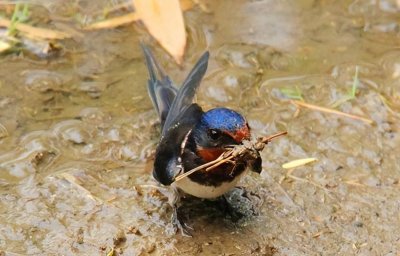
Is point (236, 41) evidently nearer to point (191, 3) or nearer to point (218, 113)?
point (191, 3)

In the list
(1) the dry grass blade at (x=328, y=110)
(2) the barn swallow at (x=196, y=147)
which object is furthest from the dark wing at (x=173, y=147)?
(1) the dry grass blade at (x=328, y=110)

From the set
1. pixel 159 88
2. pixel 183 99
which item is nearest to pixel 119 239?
pixel 183 99

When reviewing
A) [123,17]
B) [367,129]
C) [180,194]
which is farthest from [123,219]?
[123,17]

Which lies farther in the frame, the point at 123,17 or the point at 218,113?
the point at 123,17

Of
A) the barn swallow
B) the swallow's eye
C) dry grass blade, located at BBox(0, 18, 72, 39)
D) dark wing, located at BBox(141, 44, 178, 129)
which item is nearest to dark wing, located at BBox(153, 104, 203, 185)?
the barn swallow

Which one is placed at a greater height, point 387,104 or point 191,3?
point 191,3
